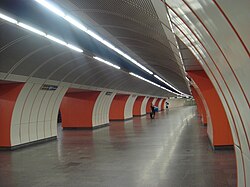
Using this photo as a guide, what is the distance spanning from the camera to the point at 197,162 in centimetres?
1050

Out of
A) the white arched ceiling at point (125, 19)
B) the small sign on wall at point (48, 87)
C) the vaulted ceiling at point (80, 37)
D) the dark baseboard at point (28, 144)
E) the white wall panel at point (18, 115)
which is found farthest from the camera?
the small sign on wall at point (48, 87)

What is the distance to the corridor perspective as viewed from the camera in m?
4.22

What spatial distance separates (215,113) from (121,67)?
733cm

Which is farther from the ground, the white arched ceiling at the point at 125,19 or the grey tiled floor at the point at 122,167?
the white arched ceiling at the point at 125,19

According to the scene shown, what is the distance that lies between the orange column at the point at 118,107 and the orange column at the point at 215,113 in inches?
978

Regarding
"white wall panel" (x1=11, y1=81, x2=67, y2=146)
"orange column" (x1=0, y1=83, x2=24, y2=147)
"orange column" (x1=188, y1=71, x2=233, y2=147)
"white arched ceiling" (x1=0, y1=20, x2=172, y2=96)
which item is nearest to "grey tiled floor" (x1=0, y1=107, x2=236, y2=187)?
"orange column" (x1=188, y1=71, x2=233, y2=147)

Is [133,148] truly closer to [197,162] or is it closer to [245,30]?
[197,162]

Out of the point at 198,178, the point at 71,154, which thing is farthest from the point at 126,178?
the point at 71,154

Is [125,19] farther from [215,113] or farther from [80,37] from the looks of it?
[215,113]

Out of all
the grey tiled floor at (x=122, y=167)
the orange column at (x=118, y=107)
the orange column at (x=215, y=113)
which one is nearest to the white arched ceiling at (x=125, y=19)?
the orange column at (x=215, y=113)

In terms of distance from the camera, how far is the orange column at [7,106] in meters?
15.7

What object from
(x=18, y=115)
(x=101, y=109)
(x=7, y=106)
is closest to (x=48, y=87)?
(x=18, y=115)

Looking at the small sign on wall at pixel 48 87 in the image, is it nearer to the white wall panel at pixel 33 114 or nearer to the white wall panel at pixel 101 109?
the white wall panel at pixel 33 114

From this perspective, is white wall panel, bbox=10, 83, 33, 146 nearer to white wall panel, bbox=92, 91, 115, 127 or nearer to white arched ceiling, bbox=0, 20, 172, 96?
white arched ceiling, bbox=0, 20, 172, 96
